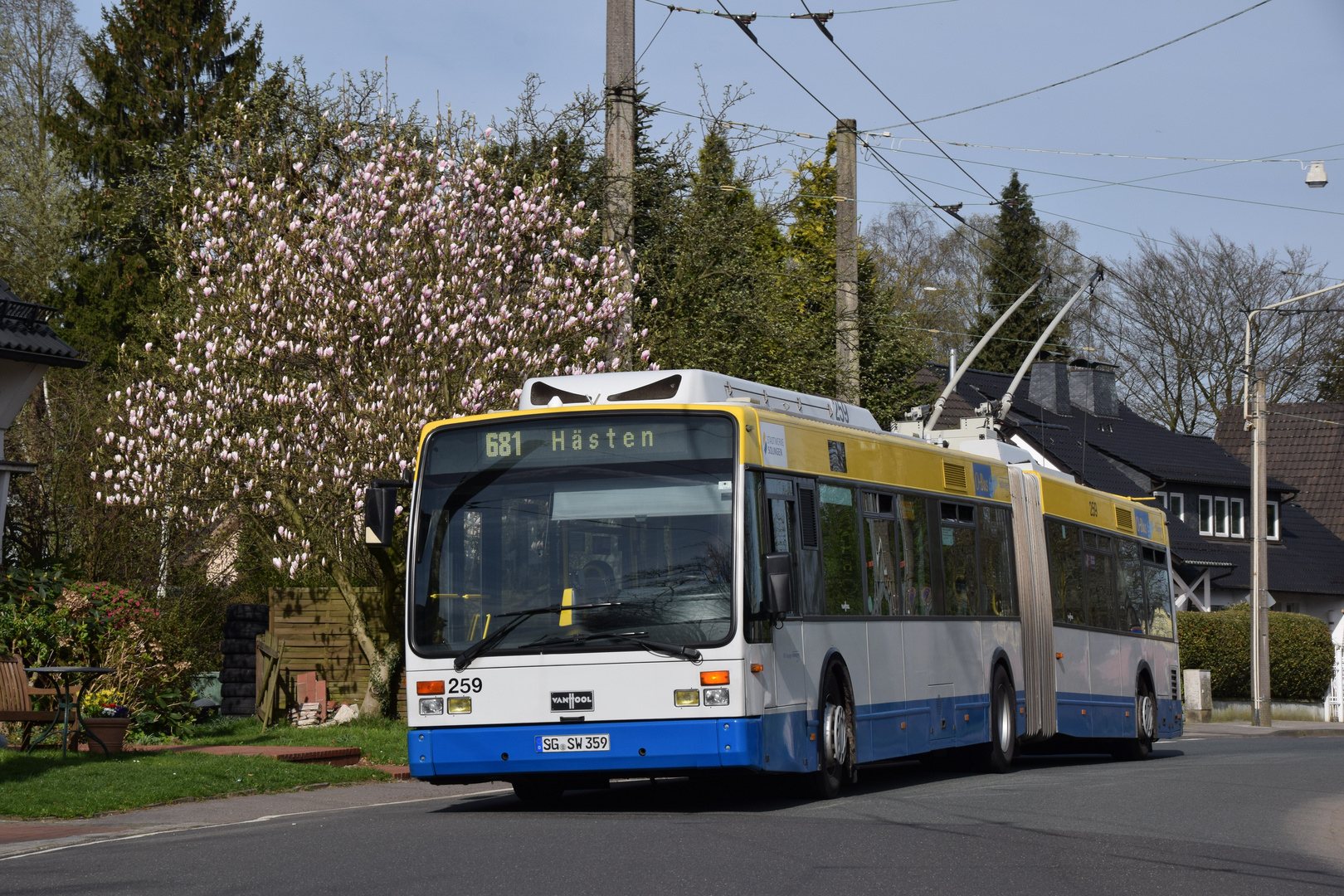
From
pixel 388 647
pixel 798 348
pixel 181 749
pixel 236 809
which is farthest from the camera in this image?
pixel 798 348

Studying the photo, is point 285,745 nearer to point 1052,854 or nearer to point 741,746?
point 741,746

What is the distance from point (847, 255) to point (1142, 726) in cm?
721

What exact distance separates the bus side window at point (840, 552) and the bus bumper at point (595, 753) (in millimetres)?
1994

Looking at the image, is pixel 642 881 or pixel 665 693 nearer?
pixel 642 881

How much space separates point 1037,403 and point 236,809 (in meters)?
44.1

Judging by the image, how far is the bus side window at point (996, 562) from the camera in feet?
55.8

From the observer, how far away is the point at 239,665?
75.0ft

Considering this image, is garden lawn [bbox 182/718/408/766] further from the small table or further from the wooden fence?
the small table

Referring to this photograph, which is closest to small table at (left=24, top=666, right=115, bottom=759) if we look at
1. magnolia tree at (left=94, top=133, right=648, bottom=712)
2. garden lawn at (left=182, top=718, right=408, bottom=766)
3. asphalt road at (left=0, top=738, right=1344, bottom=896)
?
garden lawn at (left=182, top=718, right=408, bottom=766)

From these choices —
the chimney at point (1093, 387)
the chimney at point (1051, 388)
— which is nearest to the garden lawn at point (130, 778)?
the chimney at point (1051, 388)

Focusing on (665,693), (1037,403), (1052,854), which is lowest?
(1052,854)

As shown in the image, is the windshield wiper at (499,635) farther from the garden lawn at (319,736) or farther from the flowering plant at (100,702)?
the flowering plant at (100,702)

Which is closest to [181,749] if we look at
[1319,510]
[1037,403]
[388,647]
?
[388,647]

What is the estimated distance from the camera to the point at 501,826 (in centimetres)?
1100
